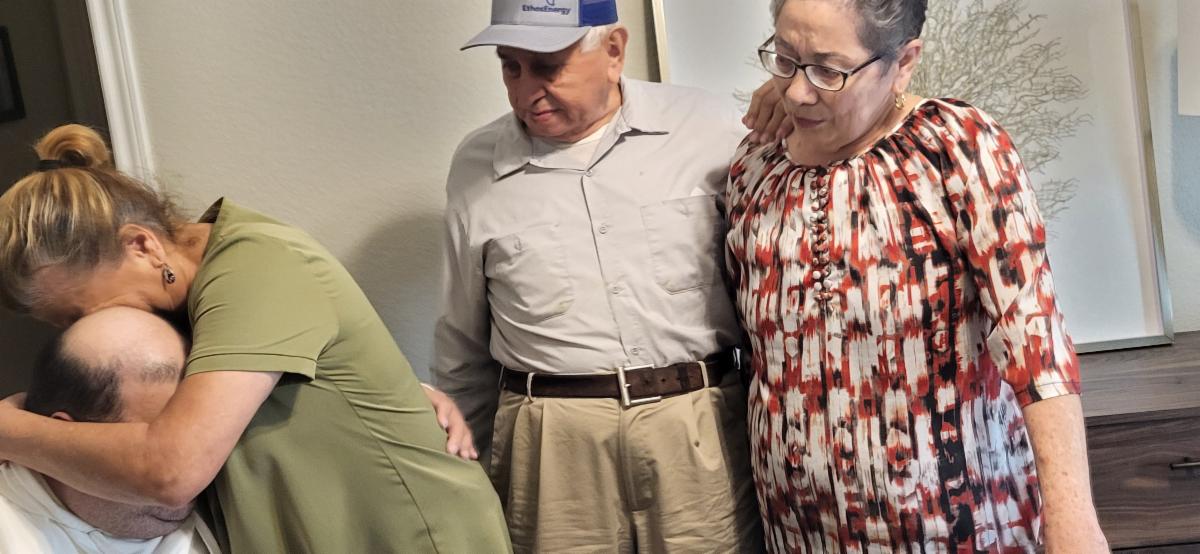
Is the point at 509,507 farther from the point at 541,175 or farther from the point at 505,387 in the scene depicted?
the point at 541,175

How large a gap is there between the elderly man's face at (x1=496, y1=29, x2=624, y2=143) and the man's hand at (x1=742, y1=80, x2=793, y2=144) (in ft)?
→ 0.87

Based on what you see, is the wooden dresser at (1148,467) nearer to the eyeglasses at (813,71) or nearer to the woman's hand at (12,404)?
the eyeglasses at (813,71)

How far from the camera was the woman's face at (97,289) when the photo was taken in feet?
4.40

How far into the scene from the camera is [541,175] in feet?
5.69

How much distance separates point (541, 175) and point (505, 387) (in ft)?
1.26

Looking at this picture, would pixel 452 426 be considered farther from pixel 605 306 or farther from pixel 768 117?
pixel 768 117

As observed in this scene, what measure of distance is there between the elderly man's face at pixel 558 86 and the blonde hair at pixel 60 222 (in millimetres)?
617

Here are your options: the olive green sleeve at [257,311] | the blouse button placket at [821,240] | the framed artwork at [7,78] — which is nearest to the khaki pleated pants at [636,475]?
A: the blouse button placket at [821,240]

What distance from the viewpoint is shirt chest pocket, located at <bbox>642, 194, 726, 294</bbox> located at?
1688 mm

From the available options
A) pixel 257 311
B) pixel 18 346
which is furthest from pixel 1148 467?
pixel 18 346

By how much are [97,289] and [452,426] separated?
0.57 meters

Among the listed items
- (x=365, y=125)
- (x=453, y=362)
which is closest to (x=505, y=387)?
(x=453, y=362)

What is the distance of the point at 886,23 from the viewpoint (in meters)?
1.31

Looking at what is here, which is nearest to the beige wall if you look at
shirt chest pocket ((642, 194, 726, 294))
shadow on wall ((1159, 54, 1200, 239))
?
A: shadow on wall ((1159, 54, 1200, 239))
